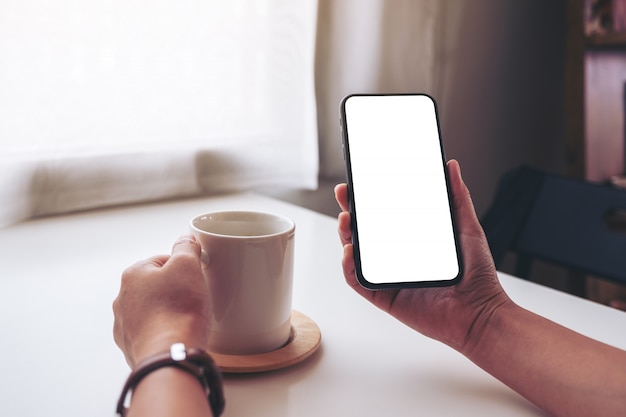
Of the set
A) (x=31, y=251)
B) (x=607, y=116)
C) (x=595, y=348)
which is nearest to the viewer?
(x=595, y=348)

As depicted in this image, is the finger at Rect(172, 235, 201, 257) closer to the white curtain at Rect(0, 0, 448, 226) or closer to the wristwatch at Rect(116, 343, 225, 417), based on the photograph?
the wristwatch at Rect(116, 343, 225, 417)

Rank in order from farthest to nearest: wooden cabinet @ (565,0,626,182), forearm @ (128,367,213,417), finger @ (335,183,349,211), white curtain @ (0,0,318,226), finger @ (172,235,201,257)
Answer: wooden cabinet @ (565,0,626,182), white curtain @ (0,0,318,226), finger @ (335,183,349,211), finger @ (172,235,201,257), forearm @ (128,367,213,417)

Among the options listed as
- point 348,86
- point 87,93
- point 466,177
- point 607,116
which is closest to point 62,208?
point 87,93

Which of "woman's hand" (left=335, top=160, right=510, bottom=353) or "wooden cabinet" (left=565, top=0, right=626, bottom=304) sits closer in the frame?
"woman's hand" (left=335, top=160, right=510, bottom=353)

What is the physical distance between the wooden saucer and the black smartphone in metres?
0.08

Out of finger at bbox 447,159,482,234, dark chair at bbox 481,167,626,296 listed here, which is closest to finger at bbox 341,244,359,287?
finger at bbox 447,159,482,234

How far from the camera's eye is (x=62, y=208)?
105 cm

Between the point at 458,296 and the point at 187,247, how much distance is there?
0.24 metres

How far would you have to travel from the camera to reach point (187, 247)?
0.53m

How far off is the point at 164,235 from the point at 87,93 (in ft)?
0.90

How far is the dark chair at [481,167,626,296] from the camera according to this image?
1.01m

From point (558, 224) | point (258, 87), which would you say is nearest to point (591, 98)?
point (558, 224)

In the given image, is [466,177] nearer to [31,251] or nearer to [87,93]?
[87,93]

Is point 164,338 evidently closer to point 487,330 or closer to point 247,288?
point 247,288
